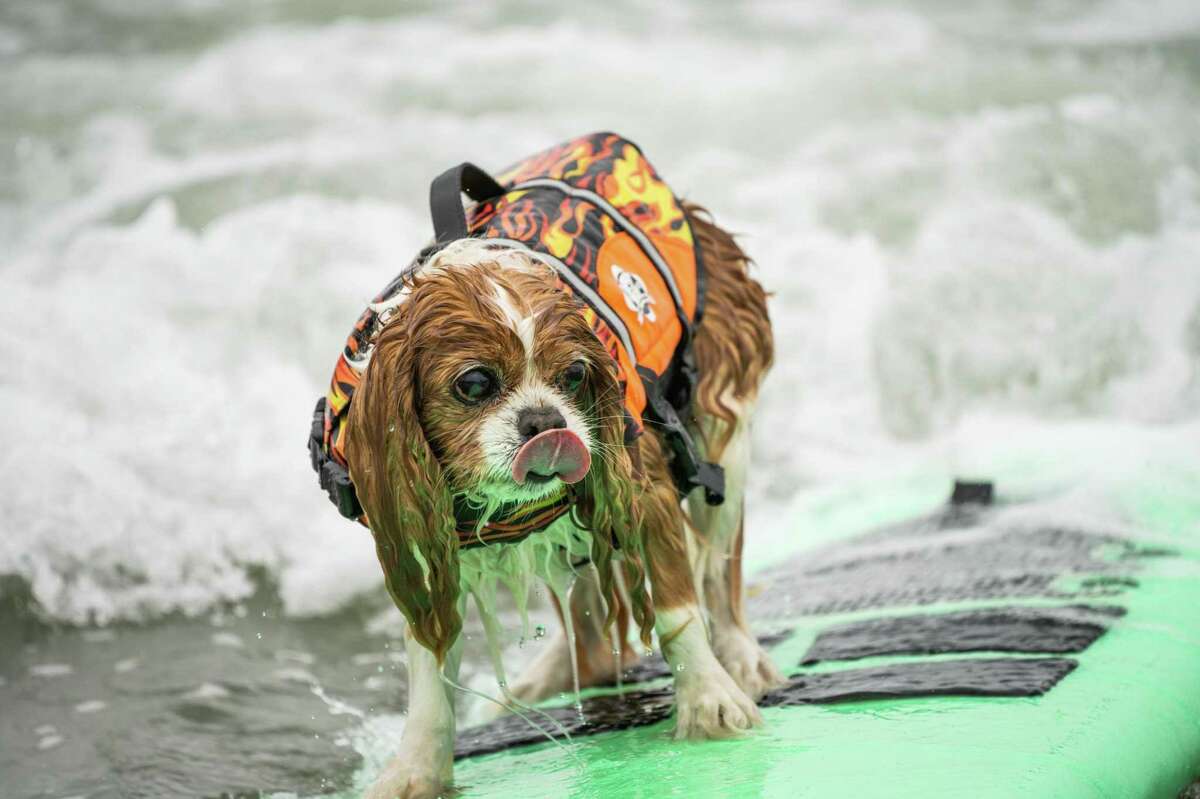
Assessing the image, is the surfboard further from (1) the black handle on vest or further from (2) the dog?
(1) the black handle on vest

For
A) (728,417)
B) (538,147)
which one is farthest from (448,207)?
(538,147)

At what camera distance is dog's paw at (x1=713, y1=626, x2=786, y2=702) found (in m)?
4.16

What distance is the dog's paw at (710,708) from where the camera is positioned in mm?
3592

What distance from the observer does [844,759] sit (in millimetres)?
3197

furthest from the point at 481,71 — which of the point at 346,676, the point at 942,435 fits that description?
the point at 346,676

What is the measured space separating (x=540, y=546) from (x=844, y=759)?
92cm

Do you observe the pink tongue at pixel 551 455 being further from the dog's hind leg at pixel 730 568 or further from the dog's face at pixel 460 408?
the dog's hind leg at pixel 730 568

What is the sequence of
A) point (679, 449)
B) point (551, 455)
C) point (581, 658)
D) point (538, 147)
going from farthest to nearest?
point (538, 147), point (581, 658), point (679, 449), point (551, 455)

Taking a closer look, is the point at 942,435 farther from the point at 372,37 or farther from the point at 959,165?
the point at 372,37

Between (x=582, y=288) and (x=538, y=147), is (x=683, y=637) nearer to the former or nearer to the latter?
(x=582, y=288)

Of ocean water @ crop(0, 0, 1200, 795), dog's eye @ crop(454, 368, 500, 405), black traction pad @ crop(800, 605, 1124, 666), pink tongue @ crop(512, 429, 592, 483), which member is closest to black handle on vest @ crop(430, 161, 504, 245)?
dog's eye @ crop(454, 368, 500, 405)

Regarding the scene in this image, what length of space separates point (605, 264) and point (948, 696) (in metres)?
1.52

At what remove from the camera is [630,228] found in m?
3.89

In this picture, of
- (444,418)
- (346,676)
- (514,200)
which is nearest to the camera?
(444,418)
